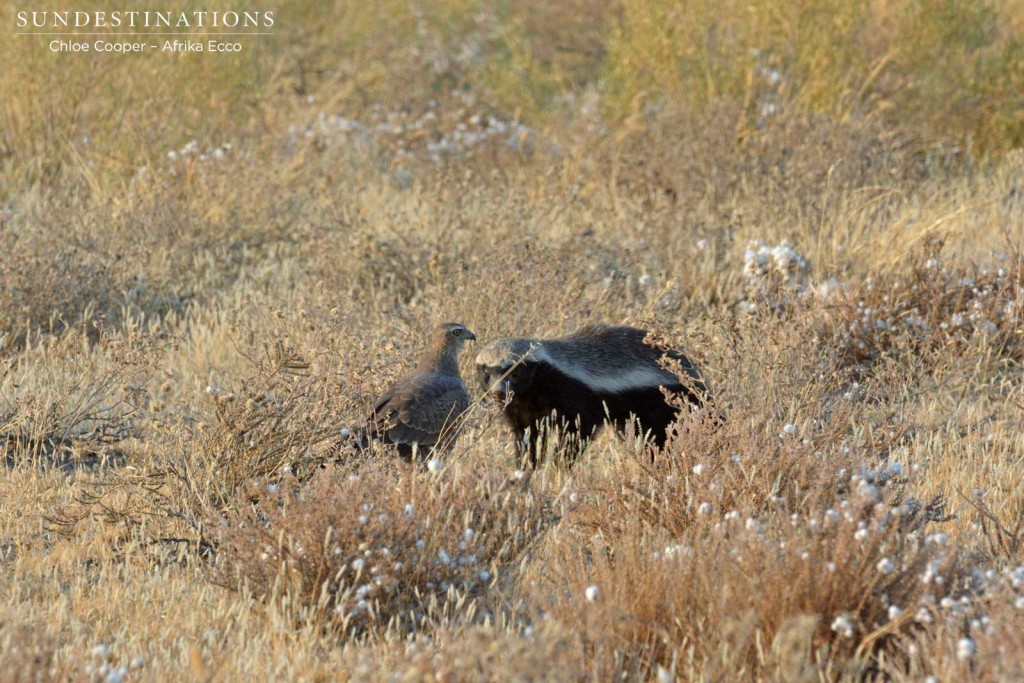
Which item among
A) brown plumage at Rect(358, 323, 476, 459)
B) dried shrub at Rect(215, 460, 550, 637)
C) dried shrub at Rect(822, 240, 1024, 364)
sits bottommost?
dried shrub at Rect(215, 460, 550, 637)

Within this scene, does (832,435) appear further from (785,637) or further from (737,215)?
(737,215)

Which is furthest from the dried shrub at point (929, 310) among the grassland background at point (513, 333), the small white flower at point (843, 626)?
the small white flower at point (843, 626)

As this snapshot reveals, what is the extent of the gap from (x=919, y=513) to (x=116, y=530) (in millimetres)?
2904

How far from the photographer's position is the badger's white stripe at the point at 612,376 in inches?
221

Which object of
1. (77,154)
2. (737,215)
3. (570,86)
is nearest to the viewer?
(737,215)

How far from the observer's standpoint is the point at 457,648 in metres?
3.19

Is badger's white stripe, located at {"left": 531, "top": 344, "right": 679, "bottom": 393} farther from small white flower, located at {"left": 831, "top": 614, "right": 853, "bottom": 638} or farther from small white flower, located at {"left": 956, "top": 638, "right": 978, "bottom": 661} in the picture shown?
small white flower, located at {"left": 956, "top": 638, "right": 978, "bottom": 661}

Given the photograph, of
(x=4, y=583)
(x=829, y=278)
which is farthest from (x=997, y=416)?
(x=4, y=583)

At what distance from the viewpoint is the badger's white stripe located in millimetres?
5605

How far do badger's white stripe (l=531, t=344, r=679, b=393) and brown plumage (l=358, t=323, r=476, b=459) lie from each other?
18.0 inches

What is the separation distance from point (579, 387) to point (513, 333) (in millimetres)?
801

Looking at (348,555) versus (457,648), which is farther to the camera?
(348,555)

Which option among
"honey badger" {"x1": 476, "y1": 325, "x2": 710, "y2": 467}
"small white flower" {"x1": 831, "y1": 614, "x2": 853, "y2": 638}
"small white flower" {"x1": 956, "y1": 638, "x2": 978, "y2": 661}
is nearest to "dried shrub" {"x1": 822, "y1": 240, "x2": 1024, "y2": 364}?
"honey badger" {"x1": 476, "y1": 325, "x2": 710, "y2": 467}

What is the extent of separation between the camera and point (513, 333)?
20.7 feet
